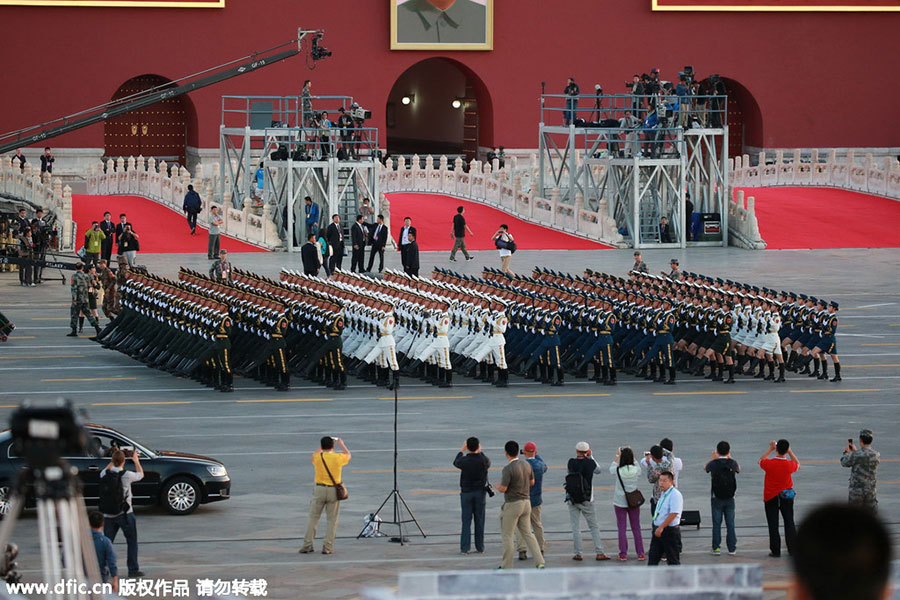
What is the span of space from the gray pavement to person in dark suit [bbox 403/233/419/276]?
7.91 meters

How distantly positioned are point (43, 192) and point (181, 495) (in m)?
29.4

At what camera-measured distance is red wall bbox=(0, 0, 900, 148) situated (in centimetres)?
5584

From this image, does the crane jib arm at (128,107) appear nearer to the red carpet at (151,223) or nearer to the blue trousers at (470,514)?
the red carpet at (151,223)

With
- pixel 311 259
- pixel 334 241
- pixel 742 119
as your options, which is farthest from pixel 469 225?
pixel 742 119

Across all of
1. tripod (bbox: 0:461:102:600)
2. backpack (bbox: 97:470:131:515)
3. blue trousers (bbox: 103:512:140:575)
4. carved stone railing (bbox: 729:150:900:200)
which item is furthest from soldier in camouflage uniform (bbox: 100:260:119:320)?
carved stone railing (bbox: 729:150:900:200)

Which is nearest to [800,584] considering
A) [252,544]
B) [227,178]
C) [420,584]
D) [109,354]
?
[420,584]

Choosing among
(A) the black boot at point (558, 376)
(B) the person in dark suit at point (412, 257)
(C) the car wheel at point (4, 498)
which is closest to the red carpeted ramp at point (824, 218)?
(B) the person in dark suit at point (412, 257)

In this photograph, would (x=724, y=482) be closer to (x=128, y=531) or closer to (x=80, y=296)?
(x=128, y=531)

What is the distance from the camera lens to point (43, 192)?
142 ft

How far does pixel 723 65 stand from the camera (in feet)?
200

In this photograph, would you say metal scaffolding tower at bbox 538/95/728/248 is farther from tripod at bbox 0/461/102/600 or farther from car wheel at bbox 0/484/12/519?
tripod at bbox 0/461/102/600

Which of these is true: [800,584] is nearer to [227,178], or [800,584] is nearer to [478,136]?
[227,178]

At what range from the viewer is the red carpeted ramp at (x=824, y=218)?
45.1 m

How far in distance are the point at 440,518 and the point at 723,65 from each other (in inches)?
1897
